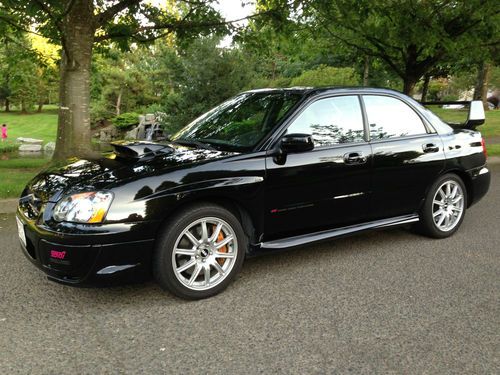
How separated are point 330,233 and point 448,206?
5.43 ft

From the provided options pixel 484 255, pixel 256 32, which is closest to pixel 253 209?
pixel 484 255

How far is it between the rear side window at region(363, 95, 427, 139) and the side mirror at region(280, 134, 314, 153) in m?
0.95

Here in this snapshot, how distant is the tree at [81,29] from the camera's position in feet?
23.7

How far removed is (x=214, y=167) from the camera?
355 cm

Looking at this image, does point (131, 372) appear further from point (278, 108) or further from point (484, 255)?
point (484, 255)

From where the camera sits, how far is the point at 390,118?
4.62m

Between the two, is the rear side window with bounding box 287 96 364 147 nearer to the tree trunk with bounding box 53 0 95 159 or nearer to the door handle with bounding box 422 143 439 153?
the door handle with bounding box 422 143 439 153

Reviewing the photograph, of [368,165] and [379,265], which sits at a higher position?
[368,165]

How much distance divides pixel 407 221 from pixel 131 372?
315 centimetres

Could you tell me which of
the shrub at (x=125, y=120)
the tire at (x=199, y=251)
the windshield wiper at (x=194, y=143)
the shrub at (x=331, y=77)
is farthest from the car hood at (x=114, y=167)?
the shrub at (x=125, y=120)

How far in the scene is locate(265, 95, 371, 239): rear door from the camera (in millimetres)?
3840

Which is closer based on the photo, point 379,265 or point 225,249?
point 225,249

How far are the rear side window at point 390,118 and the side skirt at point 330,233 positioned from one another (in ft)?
2.67

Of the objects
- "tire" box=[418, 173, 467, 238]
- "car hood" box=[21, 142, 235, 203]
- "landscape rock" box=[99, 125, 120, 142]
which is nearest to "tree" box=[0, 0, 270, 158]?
"car hood" box=[21, 142, 235, 203]
